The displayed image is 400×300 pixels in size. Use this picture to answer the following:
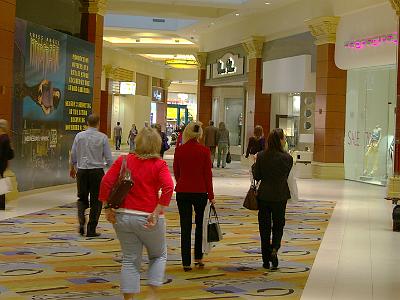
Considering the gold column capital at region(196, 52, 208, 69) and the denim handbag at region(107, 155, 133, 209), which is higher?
the gold column capital at region(196, 52, 208, 69)

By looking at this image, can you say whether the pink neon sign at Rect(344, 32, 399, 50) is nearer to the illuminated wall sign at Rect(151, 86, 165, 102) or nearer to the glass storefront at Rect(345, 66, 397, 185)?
the glass storefront at Rect(345, 66, 397, 185)

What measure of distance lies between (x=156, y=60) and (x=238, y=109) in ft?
44.5

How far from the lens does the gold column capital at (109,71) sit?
116 feet

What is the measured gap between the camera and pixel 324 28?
63.3ft

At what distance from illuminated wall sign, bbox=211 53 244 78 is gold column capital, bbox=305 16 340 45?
6.40m

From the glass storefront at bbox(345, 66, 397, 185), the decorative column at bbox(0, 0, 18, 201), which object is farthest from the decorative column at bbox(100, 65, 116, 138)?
the decorative column at bbox(0, 0, 18, 201)

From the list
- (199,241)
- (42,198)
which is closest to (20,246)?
(199,241)

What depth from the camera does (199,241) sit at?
6.55 m

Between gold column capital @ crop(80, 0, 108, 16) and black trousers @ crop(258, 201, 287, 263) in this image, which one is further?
gold column capital @ crop(80, 0, 108, 16)

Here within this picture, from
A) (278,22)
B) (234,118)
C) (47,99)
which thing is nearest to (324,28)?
(278,22)

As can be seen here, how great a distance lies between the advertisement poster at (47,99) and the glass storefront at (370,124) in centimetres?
752

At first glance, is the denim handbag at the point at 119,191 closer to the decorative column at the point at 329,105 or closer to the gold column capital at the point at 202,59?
the decorative column at the point at 329,105

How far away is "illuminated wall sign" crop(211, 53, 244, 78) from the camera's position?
26.3 meters

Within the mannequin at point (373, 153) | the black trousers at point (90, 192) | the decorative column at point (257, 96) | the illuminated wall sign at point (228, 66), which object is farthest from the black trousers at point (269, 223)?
the illuminated wall sign at point (228, 66)
